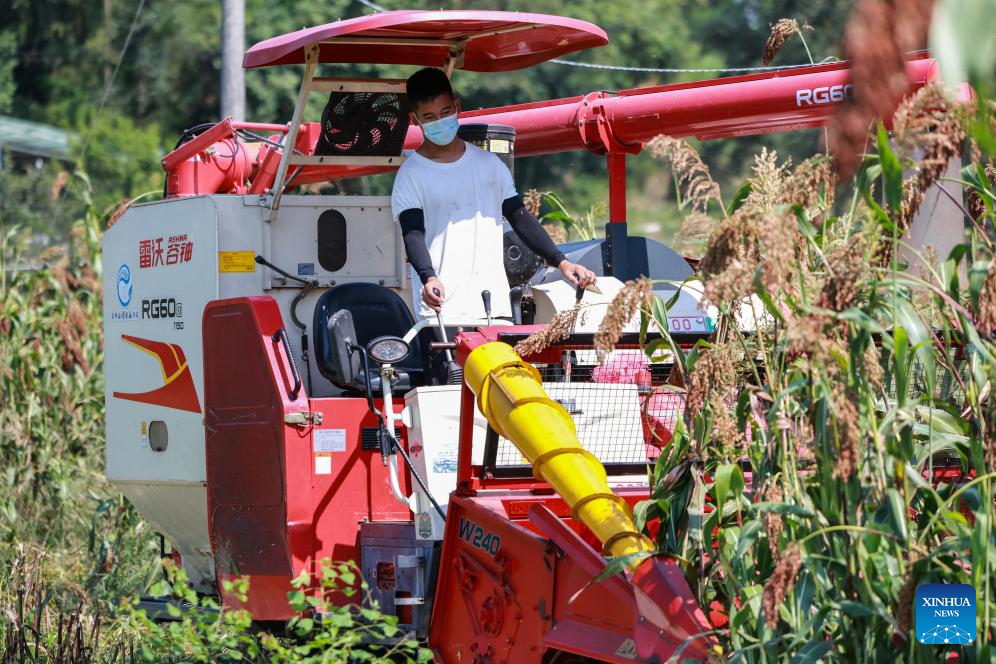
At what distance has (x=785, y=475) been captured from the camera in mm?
3613

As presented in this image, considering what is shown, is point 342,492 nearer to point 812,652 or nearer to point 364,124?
point 364,124

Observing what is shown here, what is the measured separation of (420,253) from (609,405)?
1155 mm

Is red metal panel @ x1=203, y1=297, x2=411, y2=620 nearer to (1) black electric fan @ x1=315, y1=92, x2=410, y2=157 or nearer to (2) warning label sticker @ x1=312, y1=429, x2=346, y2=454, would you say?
(2) warning label sticker @ x1=312, y1=429, x2=346, y2=454

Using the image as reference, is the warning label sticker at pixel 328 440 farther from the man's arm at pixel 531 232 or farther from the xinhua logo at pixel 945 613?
the xinhua logo at pixel 945 613

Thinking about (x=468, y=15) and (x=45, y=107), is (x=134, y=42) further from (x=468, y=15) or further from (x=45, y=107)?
(x=468, y=15)

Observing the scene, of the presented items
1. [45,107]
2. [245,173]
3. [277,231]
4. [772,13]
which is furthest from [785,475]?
[45,107]

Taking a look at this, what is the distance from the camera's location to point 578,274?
239 inches

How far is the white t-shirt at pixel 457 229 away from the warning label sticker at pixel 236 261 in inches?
39.6

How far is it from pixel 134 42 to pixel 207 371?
28524 millimetres

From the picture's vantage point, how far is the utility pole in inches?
504

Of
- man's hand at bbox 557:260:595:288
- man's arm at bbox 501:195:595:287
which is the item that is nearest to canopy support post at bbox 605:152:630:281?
man's arm at bbox 501:195:595:287

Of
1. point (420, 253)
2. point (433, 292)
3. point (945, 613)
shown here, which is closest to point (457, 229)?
point (420, 253)

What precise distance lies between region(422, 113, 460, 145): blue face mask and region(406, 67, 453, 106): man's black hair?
0.37 feet

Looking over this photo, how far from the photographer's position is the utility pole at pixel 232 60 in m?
12.8
